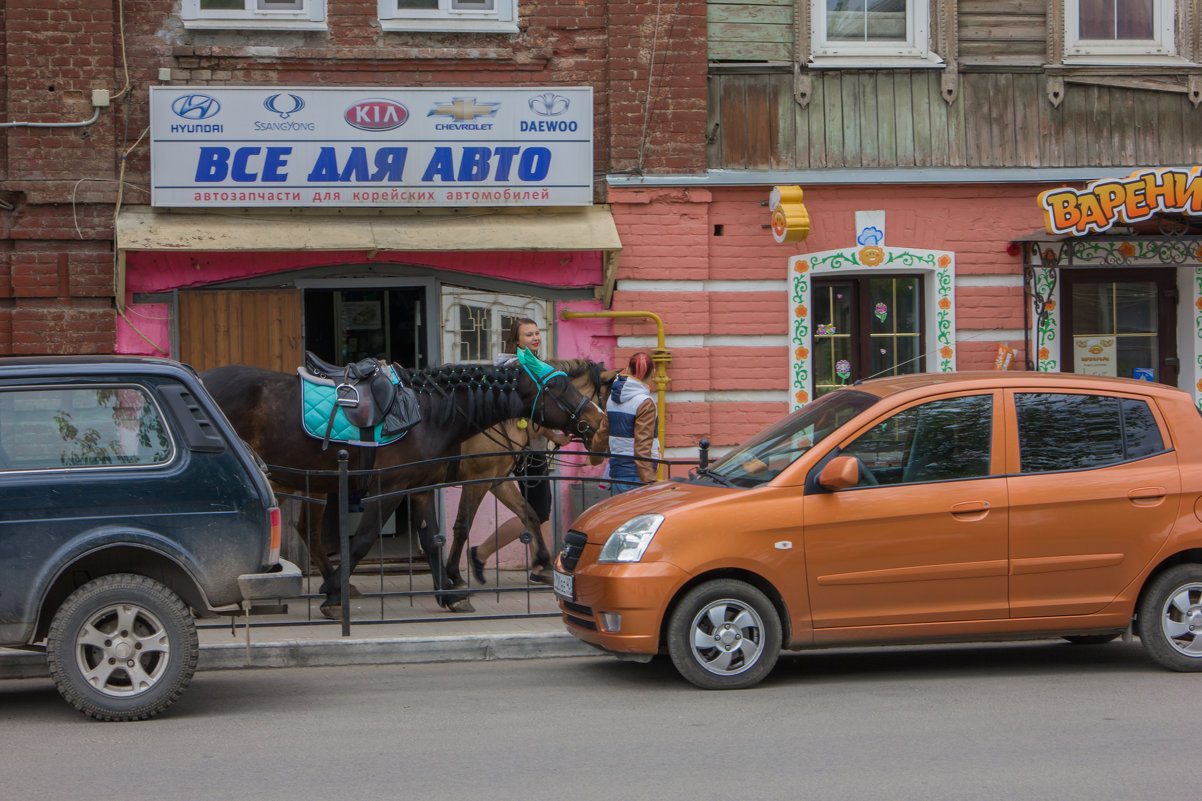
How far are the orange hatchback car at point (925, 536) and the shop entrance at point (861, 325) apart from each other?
503 cm

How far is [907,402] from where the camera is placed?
7629 millimetres

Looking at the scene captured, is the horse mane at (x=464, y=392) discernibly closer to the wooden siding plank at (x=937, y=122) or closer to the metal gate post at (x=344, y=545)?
the metal gate post at (x=344, y=545)

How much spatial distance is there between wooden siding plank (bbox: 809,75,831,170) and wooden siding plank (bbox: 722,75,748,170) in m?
0.67

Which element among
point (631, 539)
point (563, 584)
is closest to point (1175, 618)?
point (631, 539)

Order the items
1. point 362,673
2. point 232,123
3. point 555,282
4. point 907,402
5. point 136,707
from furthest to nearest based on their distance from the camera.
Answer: point 555,282
point 232,123
point 362,673
point 907,402
point 136,707

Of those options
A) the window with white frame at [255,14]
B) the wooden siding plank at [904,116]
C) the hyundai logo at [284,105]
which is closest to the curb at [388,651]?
the hyundai logo at [284,105]

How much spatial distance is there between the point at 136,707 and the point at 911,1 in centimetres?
1003

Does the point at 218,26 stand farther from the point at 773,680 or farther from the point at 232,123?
the point at 773,680

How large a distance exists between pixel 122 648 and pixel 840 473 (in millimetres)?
3970

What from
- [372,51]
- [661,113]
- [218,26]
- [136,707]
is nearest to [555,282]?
[661,113]

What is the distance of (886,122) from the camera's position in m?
12.8

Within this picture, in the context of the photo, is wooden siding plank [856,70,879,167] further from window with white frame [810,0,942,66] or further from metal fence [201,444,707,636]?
metal fence [201,444,707,636]

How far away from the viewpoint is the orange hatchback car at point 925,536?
7.27 metres

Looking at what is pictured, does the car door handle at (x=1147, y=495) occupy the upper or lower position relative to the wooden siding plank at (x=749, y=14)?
lower
